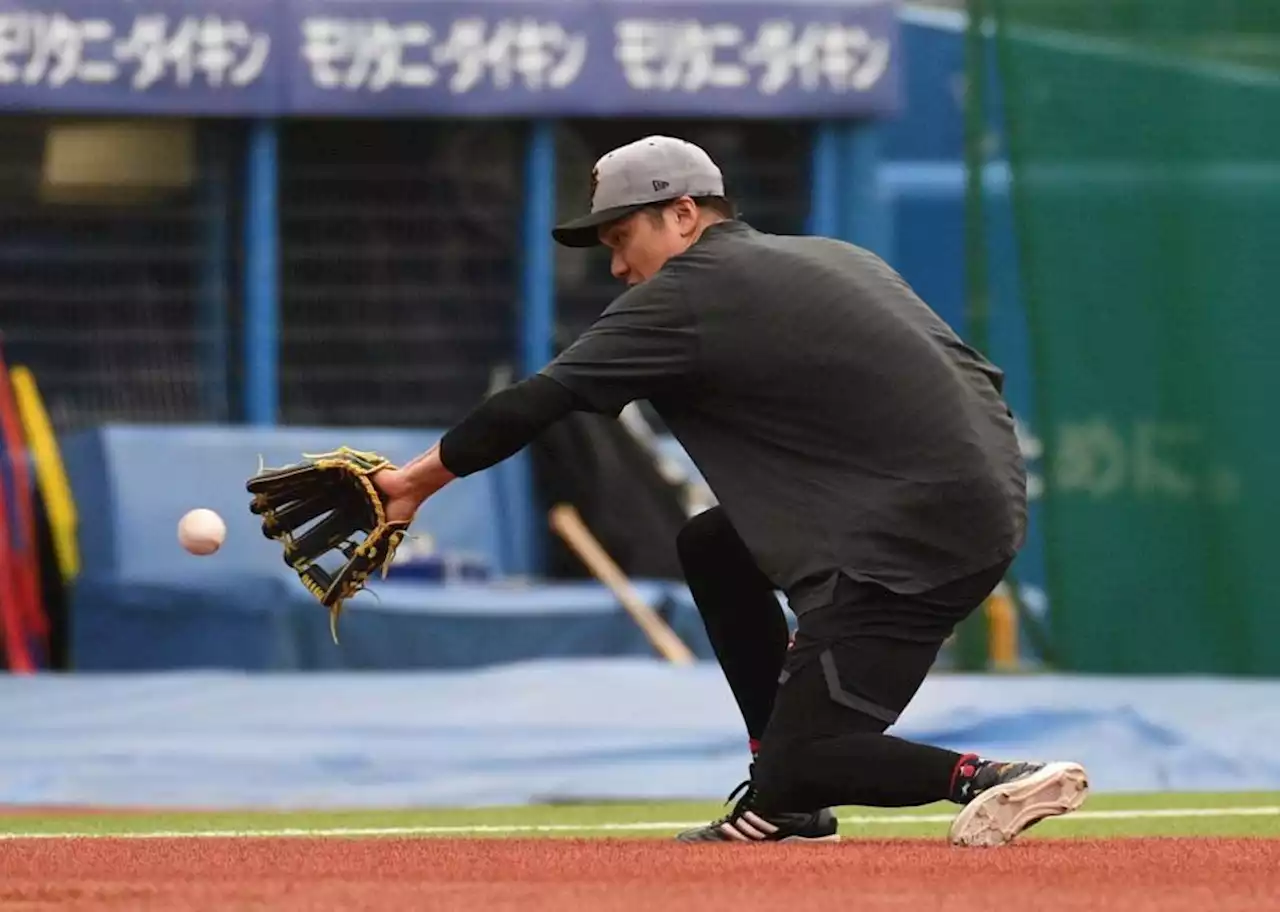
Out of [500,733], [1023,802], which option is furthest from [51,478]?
[1023,802]

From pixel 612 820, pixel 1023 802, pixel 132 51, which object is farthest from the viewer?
pixel 132 51

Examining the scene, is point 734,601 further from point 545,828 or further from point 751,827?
point 545,828

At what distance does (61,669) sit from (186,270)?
191 cm

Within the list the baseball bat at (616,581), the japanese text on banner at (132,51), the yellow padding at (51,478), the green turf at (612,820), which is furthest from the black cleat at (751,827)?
the japanese text on banner at (132,51)

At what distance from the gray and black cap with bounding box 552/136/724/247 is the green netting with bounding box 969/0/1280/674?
17.7 ft

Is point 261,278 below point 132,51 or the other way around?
below

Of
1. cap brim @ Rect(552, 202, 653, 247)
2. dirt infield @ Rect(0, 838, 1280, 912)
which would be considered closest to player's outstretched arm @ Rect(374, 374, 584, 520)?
cap brim @ Rect(552, 202, 653, 247)

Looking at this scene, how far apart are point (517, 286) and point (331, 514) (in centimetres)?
722

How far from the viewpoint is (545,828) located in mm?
7137

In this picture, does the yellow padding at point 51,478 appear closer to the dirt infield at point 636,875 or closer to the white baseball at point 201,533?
the white baseball at point 201,533

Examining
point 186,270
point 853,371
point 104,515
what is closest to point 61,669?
point 104,515

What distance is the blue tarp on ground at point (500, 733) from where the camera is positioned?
855 cm

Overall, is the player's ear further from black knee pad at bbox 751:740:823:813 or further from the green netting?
the green netting

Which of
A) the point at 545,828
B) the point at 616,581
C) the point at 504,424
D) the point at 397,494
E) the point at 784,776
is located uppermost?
the point at 504,424
